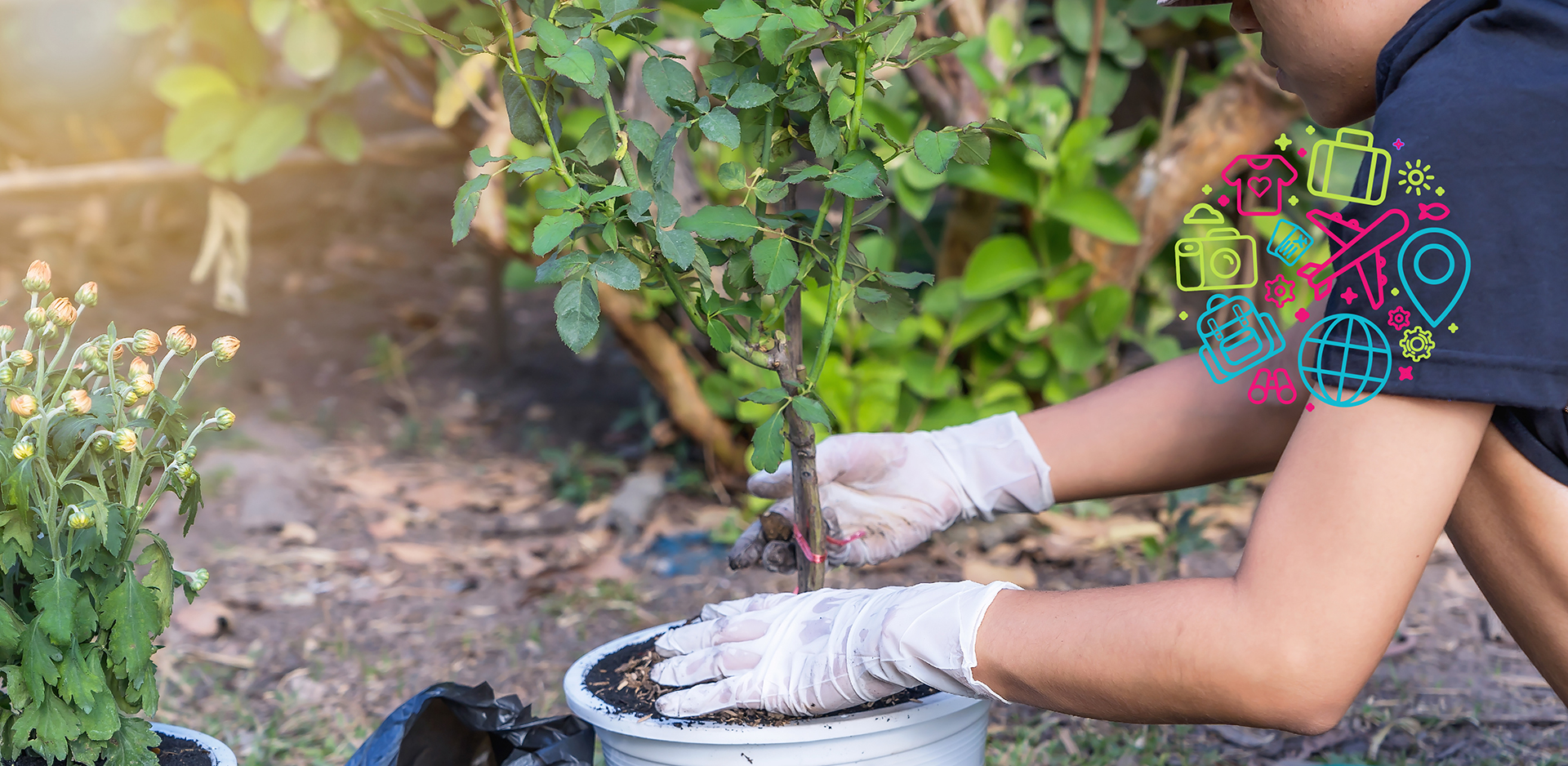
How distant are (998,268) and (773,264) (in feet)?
4.37

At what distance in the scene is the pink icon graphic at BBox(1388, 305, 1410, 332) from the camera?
837 mm

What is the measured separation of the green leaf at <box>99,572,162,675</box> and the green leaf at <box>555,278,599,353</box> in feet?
1.48

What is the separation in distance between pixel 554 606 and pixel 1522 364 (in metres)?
1.80

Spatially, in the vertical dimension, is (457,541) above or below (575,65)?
below

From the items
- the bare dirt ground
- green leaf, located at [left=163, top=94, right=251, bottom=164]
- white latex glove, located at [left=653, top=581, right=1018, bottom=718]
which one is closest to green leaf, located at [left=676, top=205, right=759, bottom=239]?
white latex glove, located at [left=653, top=581, right=1018, bottom=718]

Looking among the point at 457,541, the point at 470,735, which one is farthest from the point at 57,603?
the point at 457,541

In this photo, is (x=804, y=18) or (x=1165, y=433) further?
(x=1165, y=433)

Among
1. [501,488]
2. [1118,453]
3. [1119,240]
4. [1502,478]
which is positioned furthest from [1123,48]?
[501,488]

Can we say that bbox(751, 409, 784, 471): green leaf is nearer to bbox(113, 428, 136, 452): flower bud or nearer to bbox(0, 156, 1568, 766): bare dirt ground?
bbox(113, 428, 136, 452): flower bud

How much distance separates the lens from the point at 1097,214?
7.30 ft

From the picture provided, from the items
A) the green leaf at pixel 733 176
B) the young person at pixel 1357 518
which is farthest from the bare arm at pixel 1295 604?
the green leaf at pixel 733 176

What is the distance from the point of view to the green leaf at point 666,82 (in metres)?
1.05

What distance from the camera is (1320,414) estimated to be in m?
0.91

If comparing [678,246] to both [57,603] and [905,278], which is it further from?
[57,603]
